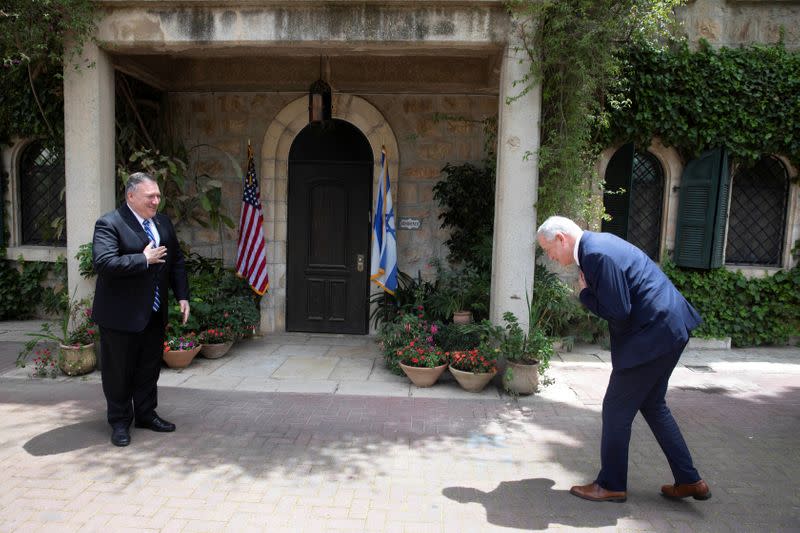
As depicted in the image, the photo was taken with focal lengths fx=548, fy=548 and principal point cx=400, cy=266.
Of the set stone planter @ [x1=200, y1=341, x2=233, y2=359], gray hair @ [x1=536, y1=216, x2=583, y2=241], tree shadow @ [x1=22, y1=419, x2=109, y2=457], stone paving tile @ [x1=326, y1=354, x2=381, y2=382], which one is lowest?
tree shadow @ [x1=22, y1=419, x2=109, y2=457]

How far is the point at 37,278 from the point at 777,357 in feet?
33.0

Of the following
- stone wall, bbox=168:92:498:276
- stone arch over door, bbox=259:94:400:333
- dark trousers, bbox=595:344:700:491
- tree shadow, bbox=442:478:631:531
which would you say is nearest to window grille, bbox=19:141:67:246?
stone wall, bbox=168:92:498:276

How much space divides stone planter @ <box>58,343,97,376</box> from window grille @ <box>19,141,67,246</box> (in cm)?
324

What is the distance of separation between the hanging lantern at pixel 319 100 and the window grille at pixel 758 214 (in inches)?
212

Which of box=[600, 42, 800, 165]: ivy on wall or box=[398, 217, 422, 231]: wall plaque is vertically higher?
box=[600, 42, 800, 165]: ivy on wall

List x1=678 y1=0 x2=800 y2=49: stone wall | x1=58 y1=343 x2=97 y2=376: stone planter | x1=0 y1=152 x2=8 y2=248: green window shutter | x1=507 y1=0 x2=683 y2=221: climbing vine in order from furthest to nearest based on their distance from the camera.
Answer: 1. x1=0 y1=152 x2=8 y2=248: green window shutter
2. x1=678 y1=0 x2=800 y2=49: stone wall
3. x1=58 y1=343 x2=97 y2=376: stone planter
4. x1=507 y1=0 x2=683 y2=221: climbing vine

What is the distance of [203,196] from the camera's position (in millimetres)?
6523

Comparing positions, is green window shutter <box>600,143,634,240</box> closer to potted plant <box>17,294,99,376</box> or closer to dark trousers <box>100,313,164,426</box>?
dark trousers <box>100,313,164,426</box>

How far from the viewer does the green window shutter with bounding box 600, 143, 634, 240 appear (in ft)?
22.3

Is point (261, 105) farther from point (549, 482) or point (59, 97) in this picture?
point (549, 482)

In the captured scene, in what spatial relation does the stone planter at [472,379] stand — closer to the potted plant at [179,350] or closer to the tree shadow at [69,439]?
the potted plant at [179,350]

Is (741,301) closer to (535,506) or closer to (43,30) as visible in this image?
(535,506)

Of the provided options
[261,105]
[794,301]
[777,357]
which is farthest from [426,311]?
[794,301]

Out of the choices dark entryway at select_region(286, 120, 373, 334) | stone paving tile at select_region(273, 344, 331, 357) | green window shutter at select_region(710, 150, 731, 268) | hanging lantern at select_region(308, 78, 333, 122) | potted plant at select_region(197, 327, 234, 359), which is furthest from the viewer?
dark entryway at select_region(286, 120, 373, 334)
